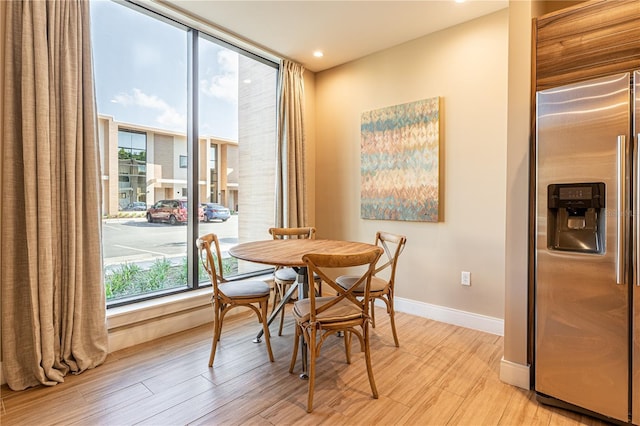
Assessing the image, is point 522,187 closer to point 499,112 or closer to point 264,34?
point 499,112

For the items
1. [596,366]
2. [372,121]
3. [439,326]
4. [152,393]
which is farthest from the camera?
[372,121]

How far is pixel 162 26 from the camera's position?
296 centimetres

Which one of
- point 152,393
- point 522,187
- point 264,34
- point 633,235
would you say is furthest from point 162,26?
point 633,235

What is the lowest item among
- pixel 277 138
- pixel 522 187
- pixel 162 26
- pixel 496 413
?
pixel 496 413

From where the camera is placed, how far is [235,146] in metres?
3.63

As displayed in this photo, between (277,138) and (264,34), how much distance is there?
1052 mm

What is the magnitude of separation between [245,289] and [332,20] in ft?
8.15

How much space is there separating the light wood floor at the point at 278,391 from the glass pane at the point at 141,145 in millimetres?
735

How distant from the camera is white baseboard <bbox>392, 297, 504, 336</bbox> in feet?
9.50

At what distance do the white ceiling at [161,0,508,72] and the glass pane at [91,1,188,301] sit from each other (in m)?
0.46

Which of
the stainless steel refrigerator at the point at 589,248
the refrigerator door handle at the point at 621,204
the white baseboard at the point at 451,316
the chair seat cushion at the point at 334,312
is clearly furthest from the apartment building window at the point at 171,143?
the refrigerator door handle at the point at 621,204

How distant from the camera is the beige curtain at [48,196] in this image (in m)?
2.01

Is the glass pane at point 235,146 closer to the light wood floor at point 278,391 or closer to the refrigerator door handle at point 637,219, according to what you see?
the light wood floor at point 278,391

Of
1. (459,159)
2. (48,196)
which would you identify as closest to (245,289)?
(48,196)
